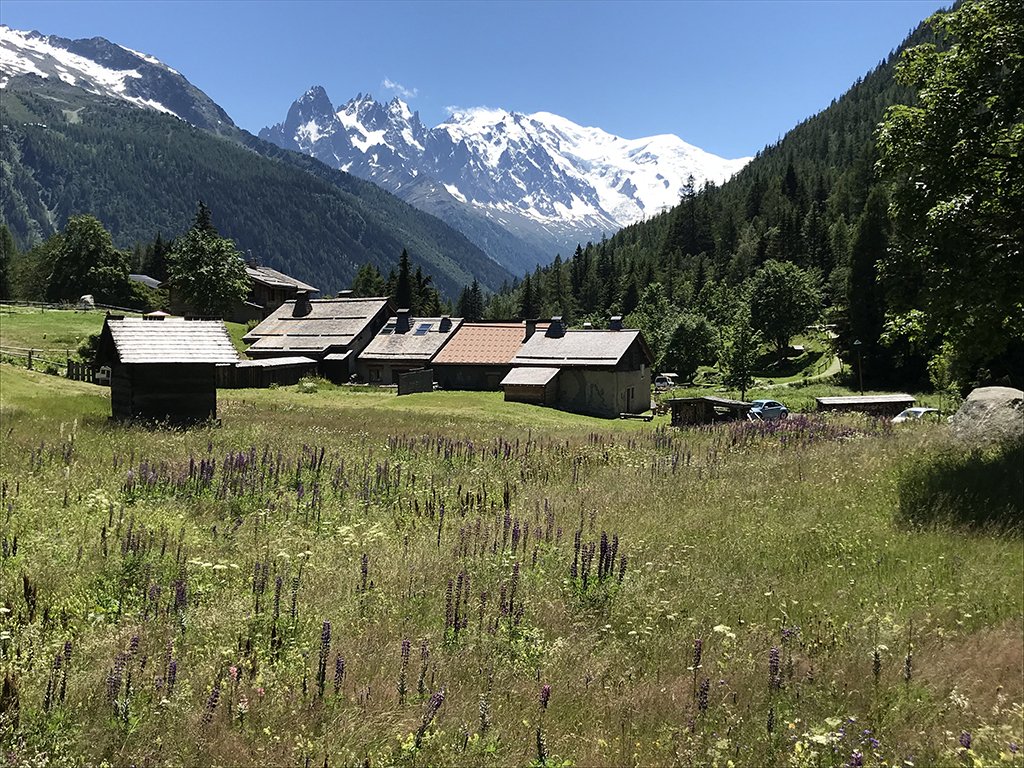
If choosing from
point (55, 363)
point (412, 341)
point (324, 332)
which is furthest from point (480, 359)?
point (55, 363)

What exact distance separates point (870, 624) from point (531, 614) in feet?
12.5

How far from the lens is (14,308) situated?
72375mm

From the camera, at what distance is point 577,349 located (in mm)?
56688

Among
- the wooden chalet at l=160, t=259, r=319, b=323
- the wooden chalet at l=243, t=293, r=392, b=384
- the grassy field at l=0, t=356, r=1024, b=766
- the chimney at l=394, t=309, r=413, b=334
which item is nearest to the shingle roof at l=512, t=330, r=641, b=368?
the chimney at l=394, t=309, r=413, b=334

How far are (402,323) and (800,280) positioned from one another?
60.8 metres

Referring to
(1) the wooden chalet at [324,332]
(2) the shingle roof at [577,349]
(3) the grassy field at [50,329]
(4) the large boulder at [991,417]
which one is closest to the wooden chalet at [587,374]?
(2) the shingle roof at [577,349]

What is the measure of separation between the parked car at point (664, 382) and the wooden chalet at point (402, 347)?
2754 cm

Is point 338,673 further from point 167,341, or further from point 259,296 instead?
point 259,296

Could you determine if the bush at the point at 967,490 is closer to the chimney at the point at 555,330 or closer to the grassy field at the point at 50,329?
the chimney at the point at 555,330

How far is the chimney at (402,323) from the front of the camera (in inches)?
2656

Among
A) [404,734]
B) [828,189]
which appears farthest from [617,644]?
[828,189]

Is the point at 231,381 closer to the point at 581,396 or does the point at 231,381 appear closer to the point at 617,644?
the point at 581,396

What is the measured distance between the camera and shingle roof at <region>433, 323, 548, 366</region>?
60.9 meters

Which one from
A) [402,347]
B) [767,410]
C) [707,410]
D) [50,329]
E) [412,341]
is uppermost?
[50,329]
